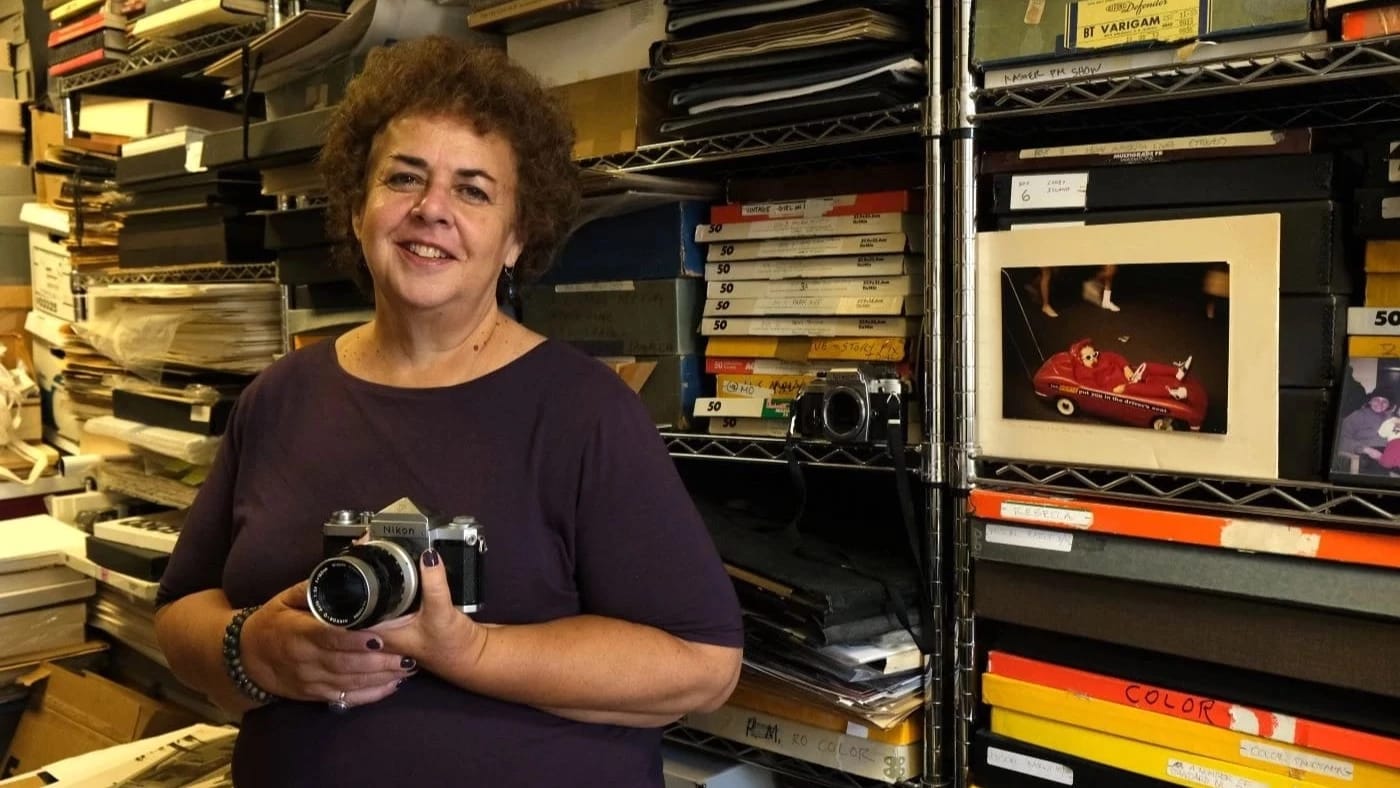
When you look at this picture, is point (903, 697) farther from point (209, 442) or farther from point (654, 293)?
point (209, 442)

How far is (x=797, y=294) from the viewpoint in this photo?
1357 millimetres

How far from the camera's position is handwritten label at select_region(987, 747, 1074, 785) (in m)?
1.12

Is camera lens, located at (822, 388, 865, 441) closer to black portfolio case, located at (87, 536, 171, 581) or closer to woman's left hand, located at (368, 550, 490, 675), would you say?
woman's left hand, located at (368, 550, 490, 675)

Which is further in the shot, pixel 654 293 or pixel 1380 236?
pixel 654 293

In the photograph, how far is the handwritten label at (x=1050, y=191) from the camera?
43.3 inches

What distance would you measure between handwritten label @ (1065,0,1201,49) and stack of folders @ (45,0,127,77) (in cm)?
195

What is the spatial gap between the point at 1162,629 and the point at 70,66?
2.39 meters

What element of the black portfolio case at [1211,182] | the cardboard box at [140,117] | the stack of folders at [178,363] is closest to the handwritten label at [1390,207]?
the black portfolio case at [1211,182]

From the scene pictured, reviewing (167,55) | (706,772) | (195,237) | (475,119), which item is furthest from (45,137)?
(706,772)

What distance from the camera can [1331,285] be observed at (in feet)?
3.22

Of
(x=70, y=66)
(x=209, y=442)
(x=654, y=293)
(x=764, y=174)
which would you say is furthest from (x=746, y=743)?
→ (x=70, y=66)

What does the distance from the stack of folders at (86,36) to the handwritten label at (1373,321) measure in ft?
7.35

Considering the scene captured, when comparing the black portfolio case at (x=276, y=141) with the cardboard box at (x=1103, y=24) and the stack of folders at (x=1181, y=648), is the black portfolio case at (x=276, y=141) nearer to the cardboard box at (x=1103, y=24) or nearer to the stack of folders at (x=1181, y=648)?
the cardboard box at (x=1103, y=24)

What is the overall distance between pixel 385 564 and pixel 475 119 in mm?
488
